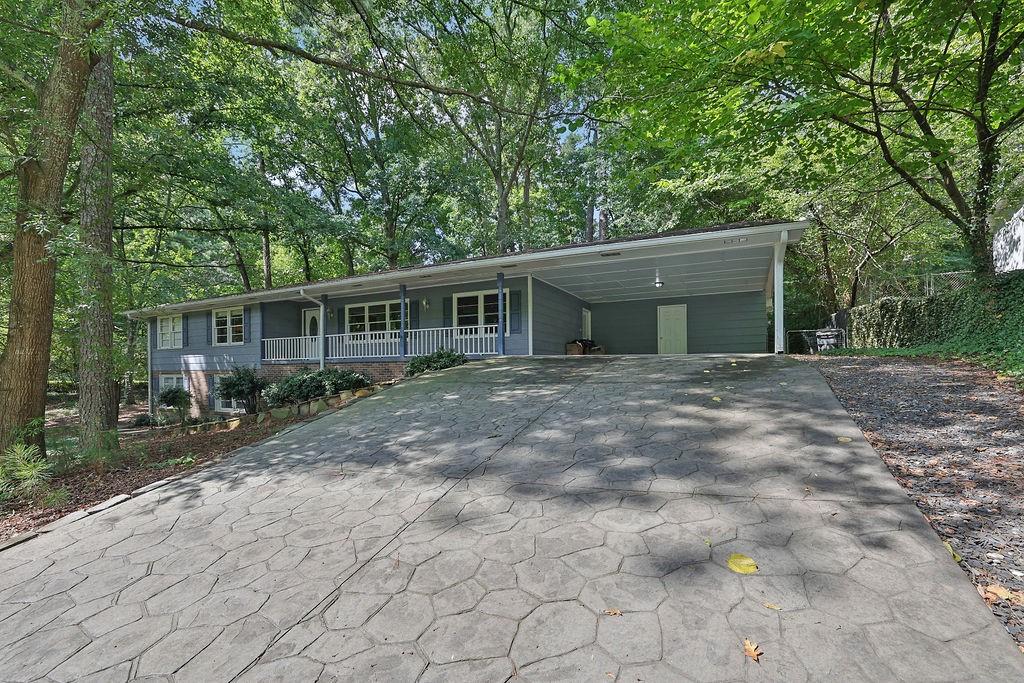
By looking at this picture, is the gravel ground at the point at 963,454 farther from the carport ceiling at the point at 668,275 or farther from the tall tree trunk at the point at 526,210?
the tall tree trunk at the point at 526,210

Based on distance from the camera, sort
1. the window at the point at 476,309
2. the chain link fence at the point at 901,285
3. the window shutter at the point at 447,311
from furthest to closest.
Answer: the chain link fence at the point at 901,285, the window shutter at the point at 447,311, the window at the point at 476,309

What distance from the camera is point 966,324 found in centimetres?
791

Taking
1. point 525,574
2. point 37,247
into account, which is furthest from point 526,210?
point 525,574

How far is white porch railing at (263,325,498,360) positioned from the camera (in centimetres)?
1179

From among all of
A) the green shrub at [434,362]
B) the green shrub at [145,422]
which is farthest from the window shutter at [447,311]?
the green shrub at [145,422]

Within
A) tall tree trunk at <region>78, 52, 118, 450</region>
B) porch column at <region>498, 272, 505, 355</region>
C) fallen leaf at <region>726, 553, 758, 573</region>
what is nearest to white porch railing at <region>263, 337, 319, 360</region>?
porch column at <region>498, 272, 505, 355</region>

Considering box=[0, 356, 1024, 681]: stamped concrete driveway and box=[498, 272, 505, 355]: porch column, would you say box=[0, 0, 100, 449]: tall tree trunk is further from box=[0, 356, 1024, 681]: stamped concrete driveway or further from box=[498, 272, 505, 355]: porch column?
box=[498, 272, 505, 355]: porch column

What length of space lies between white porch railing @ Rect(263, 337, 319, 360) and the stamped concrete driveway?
10023mm

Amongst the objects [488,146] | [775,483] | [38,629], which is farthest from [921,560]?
[488,146]

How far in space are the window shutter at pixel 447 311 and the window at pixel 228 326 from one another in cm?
726

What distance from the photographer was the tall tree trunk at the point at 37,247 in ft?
16.2

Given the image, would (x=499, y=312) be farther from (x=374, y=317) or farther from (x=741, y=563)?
(x=741, y=563)

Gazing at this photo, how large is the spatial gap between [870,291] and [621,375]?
16960 mm

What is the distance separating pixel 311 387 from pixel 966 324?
12.6 meters
